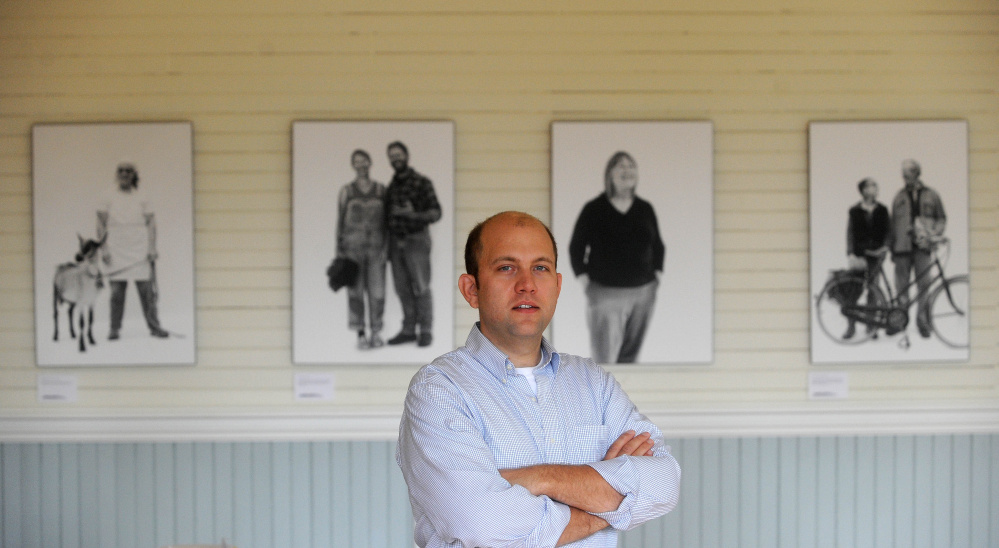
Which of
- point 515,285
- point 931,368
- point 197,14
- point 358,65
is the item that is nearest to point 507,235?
point 515,285

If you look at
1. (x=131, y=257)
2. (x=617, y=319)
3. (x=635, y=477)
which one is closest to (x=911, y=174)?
(x=617, y=319)

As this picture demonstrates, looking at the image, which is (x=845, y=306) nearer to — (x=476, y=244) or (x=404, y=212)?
(x=404, y=212)

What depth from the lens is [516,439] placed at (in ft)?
6.91

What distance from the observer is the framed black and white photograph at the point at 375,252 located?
403cm

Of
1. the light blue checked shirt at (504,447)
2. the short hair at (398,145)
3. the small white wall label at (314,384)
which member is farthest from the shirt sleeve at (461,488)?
the short hair at (398,145)

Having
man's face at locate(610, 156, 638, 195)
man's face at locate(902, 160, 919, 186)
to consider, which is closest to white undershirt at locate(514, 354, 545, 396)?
man's face at locate(610, 156, 638, 195)

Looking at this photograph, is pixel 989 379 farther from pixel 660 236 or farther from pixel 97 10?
pixel 97 10

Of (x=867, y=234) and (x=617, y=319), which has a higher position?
(x=867, y=234)

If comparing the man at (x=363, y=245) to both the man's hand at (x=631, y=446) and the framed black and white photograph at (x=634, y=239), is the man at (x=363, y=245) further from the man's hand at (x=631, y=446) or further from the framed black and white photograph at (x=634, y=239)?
the man's hand at (x=631, y=446)

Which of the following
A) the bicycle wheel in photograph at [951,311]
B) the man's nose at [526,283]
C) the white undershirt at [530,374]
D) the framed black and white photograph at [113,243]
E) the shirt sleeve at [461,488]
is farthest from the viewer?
the bicycle wheel in photograph at [951,311]

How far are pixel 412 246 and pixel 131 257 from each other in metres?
1.39

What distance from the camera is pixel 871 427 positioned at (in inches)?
162

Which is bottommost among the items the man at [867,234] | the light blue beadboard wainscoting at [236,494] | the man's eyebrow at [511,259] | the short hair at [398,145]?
the light blue beadboard wainscoting at [236,494]

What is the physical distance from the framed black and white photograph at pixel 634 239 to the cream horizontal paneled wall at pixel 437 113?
10 centimetres
